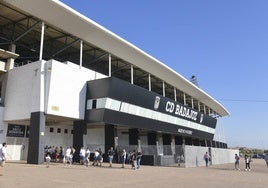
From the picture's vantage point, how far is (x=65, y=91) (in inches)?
1235

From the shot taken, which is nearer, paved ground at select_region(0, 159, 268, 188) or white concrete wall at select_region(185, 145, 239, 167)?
paved ground at select_region(0, 159, 268, 188)

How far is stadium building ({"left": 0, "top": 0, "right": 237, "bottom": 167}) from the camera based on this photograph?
29719 mm

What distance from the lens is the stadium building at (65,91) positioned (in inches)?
1170

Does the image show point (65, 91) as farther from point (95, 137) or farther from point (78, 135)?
point (95, 137)

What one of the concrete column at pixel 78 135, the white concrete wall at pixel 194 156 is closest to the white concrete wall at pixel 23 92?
the concrete column at pixel 78 135

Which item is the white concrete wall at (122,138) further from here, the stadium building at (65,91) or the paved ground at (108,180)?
the paved ground at (108,180)

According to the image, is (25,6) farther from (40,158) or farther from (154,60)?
(154,60)

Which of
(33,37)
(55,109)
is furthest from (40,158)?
(33,37)

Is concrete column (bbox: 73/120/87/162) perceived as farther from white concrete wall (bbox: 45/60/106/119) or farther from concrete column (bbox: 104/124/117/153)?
concrete column (bbox: 104/124/117/153)

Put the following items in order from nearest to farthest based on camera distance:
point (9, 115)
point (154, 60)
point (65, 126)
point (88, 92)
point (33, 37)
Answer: point (9, 115), point (88, 92), point (33, 37), point (65, 126), point (154, 60)

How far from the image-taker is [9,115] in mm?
31641

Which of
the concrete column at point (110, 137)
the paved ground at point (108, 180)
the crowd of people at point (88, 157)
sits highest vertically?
the concrete column at point (110, 137)

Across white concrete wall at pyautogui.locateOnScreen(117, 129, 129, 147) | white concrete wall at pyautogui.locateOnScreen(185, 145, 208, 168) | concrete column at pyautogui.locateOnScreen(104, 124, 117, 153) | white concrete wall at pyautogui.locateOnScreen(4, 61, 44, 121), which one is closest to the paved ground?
white concrete wall at pyautogui.locateOnScreen(4, 61, 44, 121)

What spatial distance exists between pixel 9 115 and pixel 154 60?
21541mm
